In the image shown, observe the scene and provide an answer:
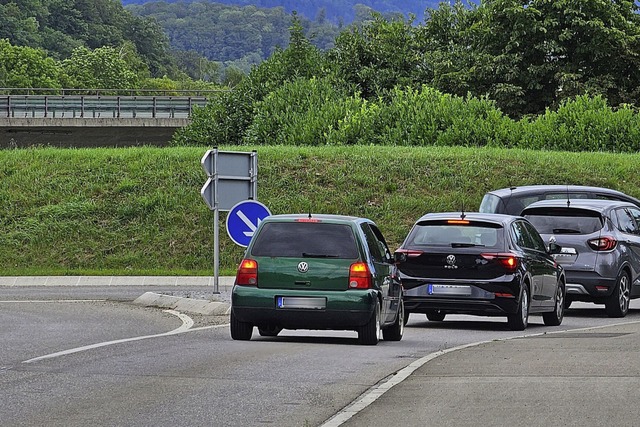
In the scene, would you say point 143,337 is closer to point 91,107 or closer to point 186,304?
point 186,304

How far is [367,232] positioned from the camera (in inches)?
632

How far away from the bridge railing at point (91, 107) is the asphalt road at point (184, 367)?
164 ft

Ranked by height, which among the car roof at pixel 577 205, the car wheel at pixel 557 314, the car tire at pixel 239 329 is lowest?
the car wheel at pixel 557 314

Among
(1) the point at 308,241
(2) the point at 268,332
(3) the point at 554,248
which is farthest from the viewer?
(3) the point at 554,248

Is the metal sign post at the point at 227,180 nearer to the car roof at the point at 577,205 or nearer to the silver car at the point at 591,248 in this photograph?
the car roof at the point at 577,205

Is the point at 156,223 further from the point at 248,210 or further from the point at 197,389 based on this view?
the point at 197,389

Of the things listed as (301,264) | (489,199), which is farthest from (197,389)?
(489,199)

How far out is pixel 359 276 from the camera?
49.9 feet

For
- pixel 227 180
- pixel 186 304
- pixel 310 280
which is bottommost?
pixel 186 304

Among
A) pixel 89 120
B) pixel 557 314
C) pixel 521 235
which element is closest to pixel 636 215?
pixel 557 314

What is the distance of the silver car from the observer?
20.7 metres

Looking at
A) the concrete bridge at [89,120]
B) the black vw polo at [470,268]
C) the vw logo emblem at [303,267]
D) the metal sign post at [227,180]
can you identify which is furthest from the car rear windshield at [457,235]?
the concrete bridge at [89,120]

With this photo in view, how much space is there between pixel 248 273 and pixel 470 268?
3.70m

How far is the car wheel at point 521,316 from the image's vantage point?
709 inches
